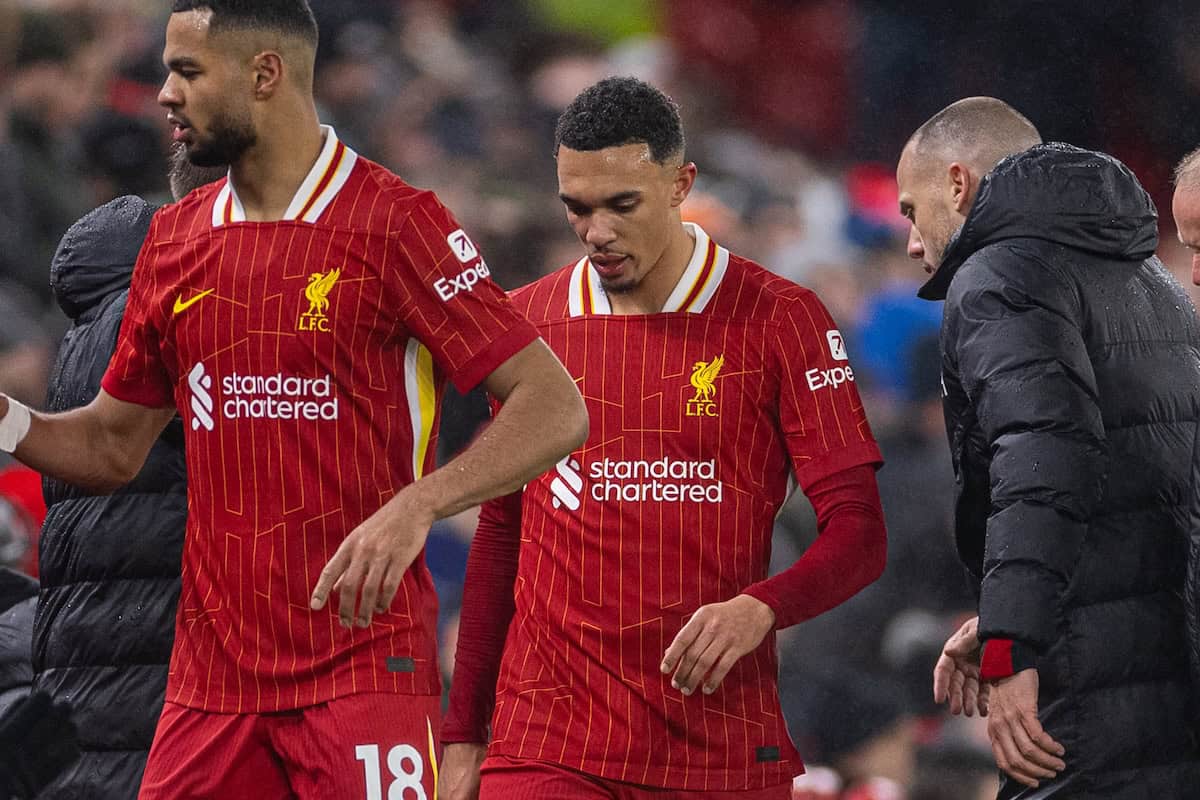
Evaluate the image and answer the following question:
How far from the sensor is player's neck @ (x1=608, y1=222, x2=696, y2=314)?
3.77 meters

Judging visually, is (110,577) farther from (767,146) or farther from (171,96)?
(767,146)

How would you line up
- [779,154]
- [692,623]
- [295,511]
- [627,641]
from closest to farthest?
[295,511]
[692,623]
[627,641]
[779,154]

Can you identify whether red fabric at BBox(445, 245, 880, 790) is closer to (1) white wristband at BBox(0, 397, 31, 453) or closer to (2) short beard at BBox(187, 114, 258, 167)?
(2) short beard at BBox(187, 114, 258, 167)

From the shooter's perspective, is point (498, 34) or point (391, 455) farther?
point (498, 34)

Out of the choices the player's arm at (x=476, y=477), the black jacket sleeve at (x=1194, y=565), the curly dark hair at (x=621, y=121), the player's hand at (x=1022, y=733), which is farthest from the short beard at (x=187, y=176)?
the black jacket sleeve at (x=1194, y=565)

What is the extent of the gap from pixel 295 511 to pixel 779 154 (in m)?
7.84

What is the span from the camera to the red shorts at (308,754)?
2.99 metres

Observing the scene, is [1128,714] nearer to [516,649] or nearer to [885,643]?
[516,649]

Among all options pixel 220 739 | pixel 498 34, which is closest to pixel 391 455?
pixel 220 739

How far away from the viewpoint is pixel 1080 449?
3301 mm

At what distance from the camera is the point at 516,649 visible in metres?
3.68

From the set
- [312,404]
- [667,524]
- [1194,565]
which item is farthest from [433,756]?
[1194,565]

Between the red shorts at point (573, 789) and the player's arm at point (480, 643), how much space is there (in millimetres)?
206

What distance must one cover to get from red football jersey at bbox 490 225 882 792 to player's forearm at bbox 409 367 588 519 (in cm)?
62
